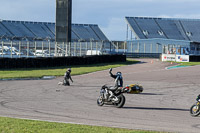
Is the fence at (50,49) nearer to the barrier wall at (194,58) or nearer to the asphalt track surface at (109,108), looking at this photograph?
the barrier wall at (194,58)

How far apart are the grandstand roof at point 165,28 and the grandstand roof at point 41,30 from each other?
1548 cm

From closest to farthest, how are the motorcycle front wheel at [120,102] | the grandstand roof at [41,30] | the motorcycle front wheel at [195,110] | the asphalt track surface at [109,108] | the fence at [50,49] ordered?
the asphalt track surface at [109,108], the motorcycle front wheel at [195,110], the motorcycle front wheel at [120,102], the fence at [50,49], the grandstand roof at [41,30]

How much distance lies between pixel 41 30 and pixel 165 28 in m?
35.1

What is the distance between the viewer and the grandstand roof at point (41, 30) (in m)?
105

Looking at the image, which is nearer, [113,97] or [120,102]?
[120,102]

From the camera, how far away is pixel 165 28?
104938mm

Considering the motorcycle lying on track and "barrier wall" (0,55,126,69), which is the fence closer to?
"barrier wall" (0,55,126,69)

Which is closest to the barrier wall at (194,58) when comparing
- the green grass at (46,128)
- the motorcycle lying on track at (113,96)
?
the motorcycle lying on track at (113,96)

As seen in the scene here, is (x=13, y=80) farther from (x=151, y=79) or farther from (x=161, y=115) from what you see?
(x=161, y=115)

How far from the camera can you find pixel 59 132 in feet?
32.6

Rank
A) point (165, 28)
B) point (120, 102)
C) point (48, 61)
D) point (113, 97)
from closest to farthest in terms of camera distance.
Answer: point (120, 102)
point (113, 97)
point (48, 61)
point (165, 28)

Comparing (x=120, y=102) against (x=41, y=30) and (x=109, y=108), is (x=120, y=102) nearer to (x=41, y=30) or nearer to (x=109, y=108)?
(x=109, y=108)

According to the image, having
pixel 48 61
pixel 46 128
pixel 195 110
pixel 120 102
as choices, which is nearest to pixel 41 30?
pixel 48 61

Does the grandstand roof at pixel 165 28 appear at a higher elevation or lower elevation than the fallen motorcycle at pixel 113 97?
higher
